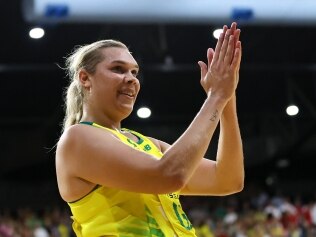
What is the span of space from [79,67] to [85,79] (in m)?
0.06

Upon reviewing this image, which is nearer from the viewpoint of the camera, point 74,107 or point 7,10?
point 74,107

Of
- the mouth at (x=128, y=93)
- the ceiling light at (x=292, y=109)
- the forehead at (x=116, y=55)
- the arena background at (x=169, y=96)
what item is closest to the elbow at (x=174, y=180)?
the mouth at (x=128, y=93)

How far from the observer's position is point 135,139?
8.73 feet

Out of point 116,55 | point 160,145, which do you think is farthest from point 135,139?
point 116,55

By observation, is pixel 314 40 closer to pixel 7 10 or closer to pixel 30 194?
pixel 7 10

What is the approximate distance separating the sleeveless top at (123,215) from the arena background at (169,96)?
732 centimetres

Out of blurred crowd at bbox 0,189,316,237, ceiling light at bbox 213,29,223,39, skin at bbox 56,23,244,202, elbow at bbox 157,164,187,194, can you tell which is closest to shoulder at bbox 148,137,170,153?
skin at bbox 56,23,244,202

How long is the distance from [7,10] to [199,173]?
25.1ft

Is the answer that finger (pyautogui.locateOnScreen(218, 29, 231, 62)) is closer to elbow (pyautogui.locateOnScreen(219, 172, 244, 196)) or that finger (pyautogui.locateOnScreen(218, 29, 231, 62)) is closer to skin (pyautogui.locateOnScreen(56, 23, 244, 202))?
skin (pyautogui.locateOnScreen(56, 23, 244, 202))

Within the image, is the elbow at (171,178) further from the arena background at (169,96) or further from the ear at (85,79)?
the arena background at (169,96)

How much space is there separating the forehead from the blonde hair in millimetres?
17

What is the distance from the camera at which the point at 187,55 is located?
1189 centimetres

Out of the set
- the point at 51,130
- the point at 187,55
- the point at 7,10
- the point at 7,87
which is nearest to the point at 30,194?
the point at 51,130

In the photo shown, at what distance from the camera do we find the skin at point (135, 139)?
222 centimetres
